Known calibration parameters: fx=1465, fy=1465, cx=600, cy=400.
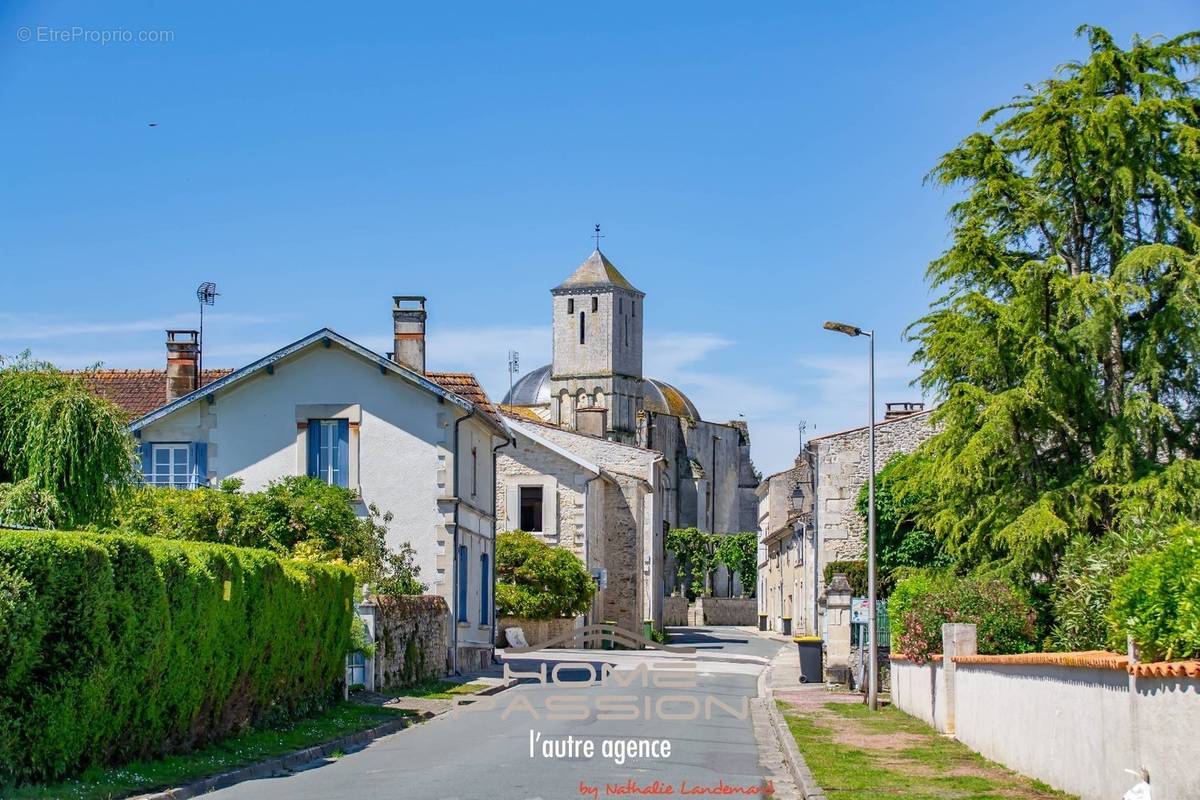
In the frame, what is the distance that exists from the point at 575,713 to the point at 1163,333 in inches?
432

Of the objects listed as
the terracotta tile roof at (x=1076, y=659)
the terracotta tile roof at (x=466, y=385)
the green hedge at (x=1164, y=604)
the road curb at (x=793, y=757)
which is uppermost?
the terracotta tile roof at (x=466, y=385)

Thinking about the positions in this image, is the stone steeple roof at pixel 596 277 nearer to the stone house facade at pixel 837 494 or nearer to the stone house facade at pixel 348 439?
the stone house facade at pixel 837 494

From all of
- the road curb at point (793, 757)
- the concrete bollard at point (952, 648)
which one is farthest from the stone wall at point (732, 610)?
the concrete bollard at point (952, 648)

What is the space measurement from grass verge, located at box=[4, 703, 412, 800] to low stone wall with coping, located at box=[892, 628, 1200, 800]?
23.4 ft

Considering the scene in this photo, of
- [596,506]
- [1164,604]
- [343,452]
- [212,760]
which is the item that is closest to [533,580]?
[596,506]

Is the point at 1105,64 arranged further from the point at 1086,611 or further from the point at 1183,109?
the point at 1086,611

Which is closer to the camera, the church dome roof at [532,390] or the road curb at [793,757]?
the road curb at [793,757]

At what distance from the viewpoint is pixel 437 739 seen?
17.1 metres

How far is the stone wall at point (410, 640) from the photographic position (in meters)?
23.2

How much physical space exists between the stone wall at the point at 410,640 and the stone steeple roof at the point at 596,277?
77.6 metres

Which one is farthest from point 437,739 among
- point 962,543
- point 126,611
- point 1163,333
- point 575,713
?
point 1163,333

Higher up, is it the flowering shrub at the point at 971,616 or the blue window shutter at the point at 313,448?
the blue window shutter at the point at 313,448

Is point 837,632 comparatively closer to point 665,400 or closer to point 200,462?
point 200,462

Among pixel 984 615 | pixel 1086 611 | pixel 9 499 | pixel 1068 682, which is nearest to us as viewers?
pixel 1068 682
